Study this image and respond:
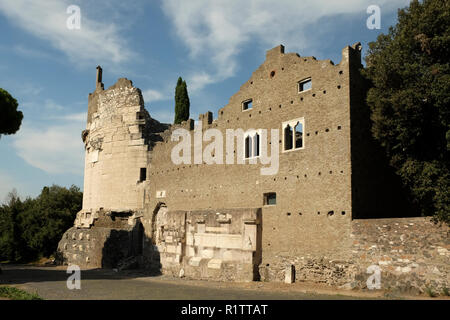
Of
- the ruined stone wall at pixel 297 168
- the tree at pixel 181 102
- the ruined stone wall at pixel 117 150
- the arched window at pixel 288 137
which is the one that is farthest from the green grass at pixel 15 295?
the tree at pixel 181 102

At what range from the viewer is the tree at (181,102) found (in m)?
35.5

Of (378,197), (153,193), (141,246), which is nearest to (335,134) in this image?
(378,197)

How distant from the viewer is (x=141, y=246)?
1047 inches

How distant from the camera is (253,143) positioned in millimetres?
19781

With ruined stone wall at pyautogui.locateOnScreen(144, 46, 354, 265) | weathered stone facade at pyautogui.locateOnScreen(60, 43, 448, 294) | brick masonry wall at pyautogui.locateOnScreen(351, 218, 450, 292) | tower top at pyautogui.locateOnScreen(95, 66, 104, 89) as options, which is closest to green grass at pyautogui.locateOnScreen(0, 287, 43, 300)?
weathered stone facade at pyautogui.locateOnScreen(60, 43, 448, 294)

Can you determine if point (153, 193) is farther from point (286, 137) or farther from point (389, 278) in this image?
point (389, 278)

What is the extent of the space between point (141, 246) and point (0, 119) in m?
12.4

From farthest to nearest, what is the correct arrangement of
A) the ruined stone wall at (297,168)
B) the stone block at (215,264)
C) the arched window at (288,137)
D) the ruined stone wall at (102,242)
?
the ruined stone wall at (102,242) → the stone block at (215,264) → the arched window at (288,137) → the ruined stone wall at (297,168)

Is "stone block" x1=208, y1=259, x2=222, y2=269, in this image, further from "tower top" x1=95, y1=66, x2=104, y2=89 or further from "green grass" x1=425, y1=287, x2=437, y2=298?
"tower top" x1=95, y1=66, x2=104, y2=89

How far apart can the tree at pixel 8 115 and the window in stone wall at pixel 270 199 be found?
37.6 feet

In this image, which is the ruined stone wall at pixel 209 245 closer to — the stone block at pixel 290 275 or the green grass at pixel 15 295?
the stone block at pixel 290 275

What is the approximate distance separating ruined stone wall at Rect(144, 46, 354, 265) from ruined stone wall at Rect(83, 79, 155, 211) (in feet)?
23.7

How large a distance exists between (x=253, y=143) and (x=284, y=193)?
313cm

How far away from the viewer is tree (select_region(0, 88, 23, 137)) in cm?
1759
